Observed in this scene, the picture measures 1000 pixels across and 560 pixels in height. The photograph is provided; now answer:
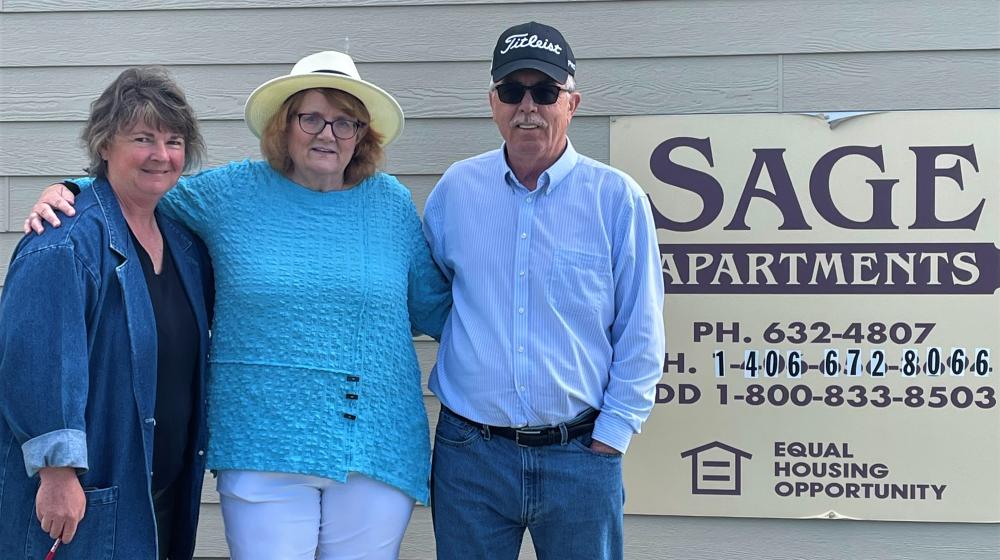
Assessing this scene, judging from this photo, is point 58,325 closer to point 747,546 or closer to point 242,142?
point 242,142

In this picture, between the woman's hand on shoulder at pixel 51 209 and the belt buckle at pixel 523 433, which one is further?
the belt buckle at pixel 523 433

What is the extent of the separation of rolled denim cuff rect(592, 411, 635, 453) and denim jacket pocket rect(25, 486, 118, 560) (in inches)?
39.1

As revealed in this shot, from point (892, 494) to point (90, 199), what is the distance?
2321mm

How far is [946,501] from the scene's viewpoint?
109 inches

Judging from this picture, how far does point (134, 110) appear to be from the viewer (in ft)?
6.19

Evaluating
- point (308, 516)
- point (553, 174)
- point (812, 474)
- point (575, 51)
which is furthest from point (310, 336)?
point (812, 474)

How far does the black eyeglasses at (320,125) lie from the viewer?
2.06 m

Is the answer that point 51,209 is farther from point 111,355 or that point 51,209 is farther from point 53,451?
point 53,451

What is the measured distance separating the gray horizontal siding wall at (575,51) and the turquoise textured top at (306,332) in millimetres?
849

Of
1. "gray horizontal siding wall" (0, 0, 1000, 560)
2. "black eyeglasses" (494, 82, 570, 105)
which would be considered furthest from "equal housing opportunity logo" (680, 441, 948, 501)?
"black eyeglasses" (494, 82, 570, 105)

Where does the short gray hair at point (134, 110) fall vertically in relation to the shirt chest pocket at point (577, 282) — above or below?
above

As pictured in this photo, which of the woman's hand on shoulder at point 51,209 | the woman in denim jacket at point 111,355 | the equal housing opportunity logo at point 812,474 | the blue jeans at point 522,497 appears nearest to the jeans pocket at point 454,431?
the blue jeans at point 522,497

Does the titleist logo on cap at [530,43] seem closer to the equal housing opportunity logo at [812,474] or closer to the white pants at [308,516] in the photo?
the white pants at [308,516]

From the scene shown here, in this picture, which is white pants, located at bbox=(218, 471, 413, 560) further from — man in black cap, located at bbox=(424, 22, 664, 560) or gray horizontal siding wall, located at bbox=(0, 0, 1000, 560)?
gray horizontal siding wall, located at bbox=(0, 0, 1000, 560)
